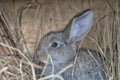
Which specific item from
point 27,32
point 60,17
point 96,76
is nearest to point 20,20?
point 27,32

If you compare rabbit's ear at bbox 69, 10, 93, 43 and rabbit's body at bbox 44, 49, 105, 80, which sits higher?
rabbit's ear at bbox 69, 10, 93, 43

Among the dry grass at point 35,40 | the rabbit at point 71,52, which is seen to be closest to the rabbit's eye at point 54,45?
the rabbit at point 71,52

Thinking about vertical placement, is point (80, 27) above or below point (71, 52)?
above

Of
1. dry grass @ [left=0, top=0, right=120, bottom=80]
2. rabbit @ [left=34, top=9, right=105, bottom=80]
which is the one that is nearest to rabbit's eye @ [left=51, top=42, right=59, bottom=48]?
rabbit @ [left=34, top=9, right=105, bottom=80]

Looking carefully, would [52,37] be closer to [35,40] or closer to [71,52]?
[71,52]

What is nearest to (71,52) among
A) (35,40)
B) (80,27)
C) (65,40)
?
(65,40)

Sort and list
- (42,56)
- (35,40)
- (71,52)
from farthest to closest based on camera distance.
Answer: (35,40)
(71,52)
(42,56)

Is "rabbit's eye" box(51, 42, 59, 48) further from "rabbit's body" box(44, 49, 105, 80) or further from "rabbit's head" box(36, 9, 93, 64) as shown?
"rabbit's body" box(44, 49, 105, 80)
